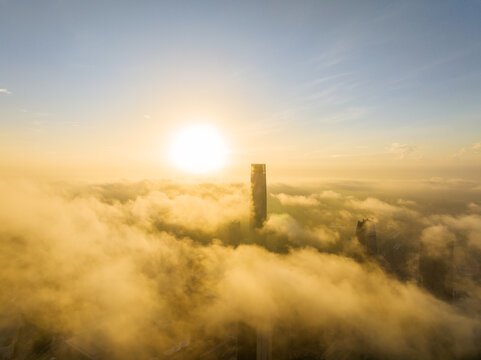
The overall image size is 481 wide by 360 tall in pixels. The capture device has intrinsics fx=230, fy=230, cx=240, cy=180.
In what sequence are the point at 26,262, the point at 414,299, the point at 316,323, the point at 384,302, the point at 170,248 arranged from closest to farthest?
1. the point at 316,323
2. the point at 414,299
3. the point at 384,302
4. the point at 26,262
5. the point at 170,248

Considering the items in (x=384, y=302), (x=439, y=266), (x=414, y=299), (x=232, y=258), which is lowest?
(x=384, y=302)

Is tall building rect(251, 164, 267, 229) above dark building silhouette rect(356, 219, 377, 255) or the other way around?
above

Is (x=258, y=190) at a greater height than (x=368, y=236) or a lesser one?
greater

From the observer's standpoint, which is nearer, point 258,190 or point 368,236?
point 258,190

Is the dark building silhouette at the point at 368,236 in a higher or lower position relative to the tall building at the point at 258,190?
lower

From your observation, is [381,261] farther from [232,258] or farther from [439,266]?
[232,258]

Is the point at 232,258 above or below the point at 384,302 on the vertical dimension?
above

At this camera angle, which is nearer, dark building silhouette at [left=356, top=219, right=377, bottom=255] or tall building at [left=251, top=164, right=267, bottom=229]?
tall building at [left=251, top=164, right=267, bottom=229]

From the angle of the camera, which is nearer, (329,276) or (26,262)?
(329,276)

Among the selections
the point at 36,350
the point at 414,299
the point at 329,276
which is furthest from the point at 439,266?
the point at 36,350

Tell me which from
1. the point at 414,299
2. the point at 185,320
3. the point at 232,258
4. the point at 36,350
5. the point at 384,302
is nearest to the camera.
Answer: the point at 36,350

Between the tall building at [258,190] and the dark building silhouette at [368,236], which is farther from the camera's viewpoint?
the dark building silhouette at [368,236]
